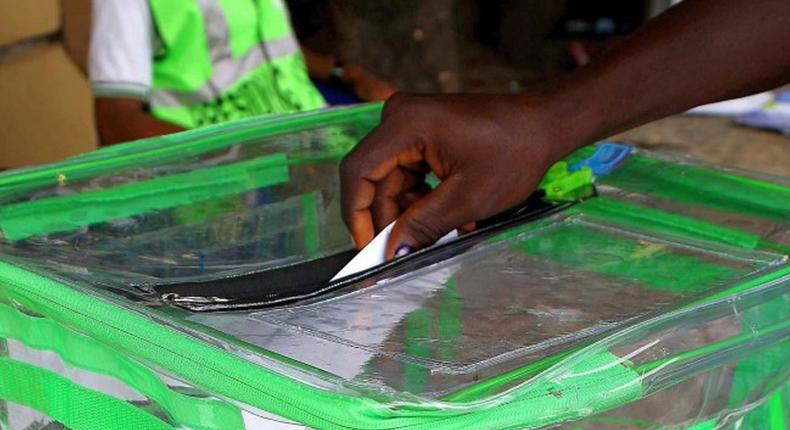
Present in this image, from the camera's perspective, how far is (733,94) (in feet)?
3.28

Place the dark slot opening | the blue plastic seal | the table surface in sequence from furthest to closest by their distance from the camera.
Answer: the table surface → the blue plastic seal → the dark slot opening

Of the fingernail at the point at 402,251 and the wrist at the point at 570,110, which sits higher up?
the wrist at the point at 570,110

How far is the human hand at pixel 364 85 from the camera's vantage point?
2.32 m

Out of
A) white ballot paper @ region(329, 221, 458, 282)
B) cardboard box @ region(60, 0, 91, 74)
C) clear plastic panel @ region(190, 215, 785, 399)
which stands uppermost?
cardboard box @ region(60, 0, 91, 74)

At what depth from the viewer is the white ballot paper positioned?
3.07 ft

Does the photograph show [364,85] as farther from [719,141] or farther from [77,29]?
[719,141]

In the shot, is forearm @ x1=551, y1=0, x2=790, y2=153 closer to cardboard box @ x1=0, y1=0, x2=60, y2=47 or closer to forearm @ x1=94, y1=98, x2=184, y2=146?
forearm @ x1=94, y1=98, x2=184, y2=146

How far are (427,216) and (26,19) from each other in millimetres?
1521

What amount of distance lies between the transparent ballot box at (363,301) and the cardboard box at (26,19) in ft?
3.63

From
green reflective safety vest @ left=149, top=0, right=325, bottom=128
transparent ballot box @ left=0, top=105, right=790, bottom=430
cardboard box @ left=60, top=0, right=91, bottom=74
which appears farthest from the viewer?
cardboard box @ left=60, top=0, right=91, bottom=74

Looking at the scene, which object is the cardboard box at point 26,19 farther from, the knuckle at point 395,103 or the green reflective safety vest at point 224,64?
the knuckle at point 395,103


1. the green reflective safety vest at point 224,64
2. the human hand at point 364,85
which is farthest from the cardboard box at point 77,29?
the human hand at point 364,85

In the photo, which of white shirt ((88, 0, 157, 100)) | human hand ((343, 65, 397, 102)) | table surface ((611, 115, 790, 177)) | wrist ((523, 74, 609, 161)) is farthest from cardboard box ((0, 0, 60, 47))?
wrist ((523, 74, 609, 161))

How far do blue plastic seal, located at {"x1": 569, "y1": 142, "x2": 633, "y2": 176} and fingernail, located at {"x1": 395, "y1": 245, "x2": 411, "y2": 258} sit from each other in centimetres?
→ 25
